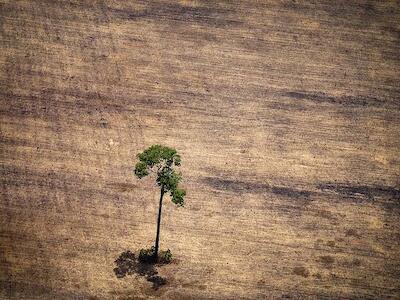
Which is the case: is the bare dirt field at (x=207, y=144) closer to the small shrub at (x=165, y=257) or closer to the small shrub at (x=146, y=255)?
the small shrub at (x=165, y=257)

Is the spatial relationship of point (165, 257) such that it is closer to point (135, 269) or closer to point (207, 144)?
point (135, 269)

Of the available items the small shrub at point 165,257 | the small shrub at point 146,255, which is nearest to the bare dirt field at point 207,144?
the small shrub at point 165,257

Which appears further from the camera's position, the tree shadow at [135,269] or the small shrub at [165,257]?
the small shrub at [165,257]

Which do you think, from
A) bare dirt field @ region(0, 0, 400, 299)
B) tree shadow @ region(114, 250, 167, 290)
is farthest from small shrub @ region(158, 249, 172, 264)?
tree shadow @ region(114, 250, 167, 290)

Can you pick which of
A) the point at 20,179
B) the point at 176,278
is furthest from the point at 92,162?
the point at 176,278

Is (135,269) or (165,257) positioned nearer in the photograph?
(135,269)

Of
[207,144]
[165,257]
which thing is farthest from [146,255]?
[207,144]
